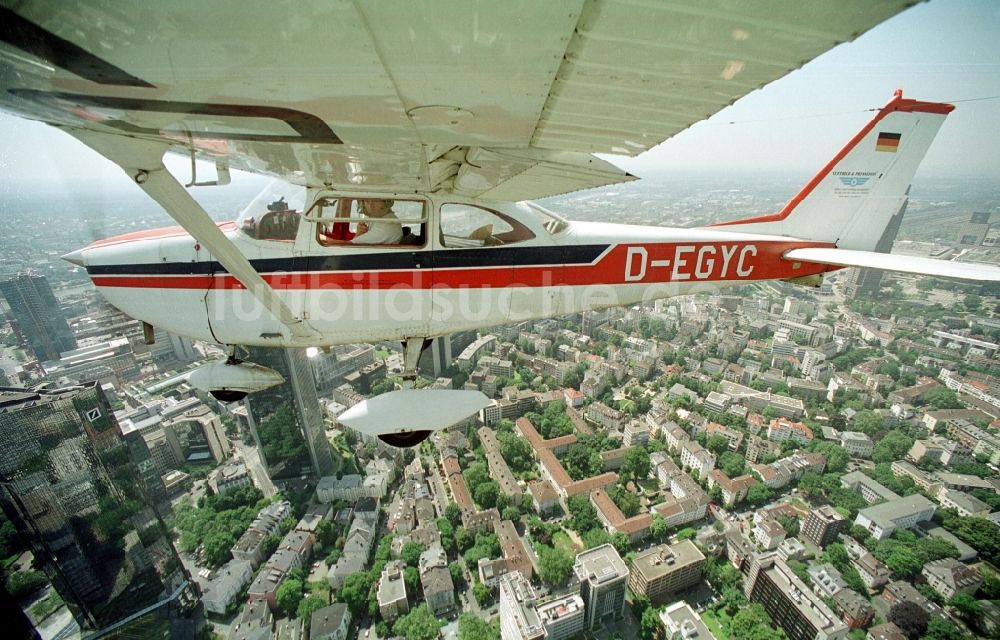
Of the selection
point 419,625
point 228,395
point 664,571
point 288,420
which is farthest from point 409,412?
point 288,420

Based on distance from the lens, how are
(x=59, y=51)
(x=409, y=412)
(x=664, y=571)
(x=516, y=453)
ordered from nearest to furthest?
1. (x=59, y=51)
2. (x=409, y=412)
3. (x=664, y=571)
4. (x=516, y=453)

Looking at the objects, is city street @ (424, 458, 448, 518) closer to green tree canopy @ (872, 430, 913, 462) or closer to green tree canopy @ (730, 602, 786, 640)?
green tree canopy @ (730, 602, 786, 640)

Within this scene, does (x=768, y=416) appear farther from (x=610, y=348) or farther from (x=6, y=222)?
(x=6, y=222)

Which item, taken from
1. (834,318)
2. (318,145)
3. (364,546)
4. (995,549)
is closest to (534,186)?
(318,145)

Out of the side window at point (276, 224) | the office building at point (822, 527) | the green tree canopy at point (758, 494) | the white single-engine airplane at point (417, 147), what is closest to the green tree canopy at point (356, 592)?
the white single-engine airplane at point (417, 147)

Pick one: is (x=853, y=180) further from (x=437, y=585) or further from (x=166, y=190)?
(x=437, y=585)

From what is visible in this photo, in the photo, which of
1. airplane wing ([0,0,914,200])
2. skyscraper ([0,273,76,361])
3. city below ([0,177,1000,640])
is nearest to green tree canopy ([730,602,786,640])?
city below ([0,177,1000,640])

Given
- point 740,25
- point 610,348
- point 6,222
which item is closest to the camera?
point 740,25
